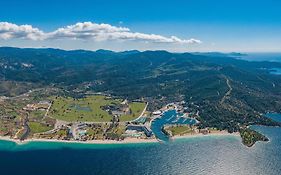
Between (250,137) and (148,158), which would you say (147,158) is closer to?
(148,158)

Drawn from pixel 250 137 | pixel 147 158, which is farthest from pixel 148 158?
pixel 250 137

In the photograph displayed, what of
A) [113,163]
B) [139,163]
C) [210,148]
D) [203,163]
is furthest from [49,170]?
[210,148]

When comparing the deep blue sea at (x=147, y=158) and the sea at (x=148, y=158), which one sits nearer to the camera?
the sea at (x=148, y=158)

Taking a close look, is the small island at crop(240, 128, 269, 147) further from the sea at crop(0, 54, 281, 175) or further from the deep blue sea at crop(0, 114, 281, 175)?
the sea at crop(0, 54, 281, 175)

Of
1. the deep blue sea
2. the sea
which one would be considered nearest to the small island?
the deep blue sea

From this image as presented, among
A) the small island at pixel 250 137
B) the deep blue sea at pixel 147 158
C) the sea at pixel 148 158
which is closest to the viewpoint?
the sea at pixel 148 158

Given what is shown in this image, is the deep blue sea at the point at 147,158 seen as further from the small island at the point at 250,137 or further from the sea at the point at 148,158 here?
the small island at the point at 250,137

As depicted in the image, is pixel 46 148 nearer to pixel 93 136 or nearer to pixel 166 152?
pixel 93 136

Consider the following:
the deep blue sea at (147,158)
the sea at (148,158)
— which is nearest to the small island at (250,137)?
the deep blue sea at (147,158)

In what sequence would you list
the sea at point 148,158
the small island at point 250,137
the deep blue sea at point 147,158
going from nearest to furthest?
the sea at point 148,158
the deep blue sea at point 147,158
the small island at point 250,137
